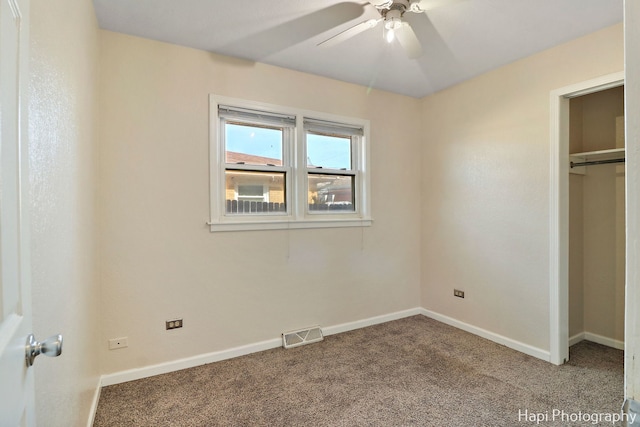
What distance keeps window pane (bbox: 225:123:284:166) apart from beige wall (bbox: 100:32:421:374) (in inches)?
10.3

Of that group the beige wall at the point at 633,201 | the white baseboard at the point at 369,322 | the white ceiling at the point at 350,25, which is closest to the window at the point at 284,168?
the white ceiling at the point at 350,25

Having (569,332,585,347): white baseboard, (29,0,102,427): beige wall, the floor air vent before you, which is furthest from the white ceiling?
(569,332,585,347): white baseboard

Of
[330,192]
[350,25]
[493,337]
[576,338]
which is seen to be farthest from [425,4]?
[576,338]

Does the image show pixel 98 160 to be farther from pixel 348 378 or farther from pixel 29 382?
pixel 348 378

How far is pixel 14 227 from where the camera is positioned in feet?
2.18

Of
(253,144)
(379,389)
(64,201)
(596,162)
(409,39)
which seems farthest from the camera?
(253,144)

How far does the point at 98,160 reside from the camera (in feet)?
7.57

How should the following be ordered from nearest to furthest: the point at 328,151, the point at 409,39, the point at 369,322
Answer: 1. the point at 409,39
2. the point at 328,151
3. the point at 369,322

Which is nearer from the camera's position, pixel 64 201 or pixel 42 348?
pixel 42 348

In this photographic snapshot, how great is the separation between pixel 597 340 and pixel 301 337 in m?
2.83

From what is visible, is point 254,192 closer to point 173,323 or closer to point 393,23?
point 173,323

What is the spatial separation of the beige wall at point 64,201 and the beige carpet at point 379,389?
0.51 m

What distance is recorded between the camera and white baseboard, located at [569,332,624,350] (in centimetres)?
289

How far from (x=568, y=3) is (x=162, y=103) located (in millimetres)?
2964
